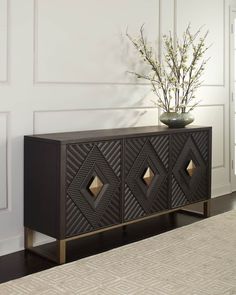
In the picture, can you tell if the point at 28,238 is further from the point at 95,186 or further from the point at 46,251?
the point at 95,186

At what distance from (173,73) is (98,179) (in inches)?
61.0

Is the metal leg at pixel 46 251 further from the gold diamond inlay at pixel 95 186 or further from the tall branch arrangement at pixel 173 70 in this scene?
the tall branch arrangement at pixel 173 70

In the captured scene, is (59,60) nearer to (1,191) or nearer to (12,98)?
(12,98)

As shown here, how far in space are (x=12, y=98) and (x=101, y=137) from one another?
0.66m

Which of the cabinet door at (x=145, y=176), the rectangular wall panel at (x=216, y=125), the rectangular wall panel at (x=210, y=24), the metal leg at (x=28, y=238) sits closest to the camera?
the metal leg at (x=28, y=238)

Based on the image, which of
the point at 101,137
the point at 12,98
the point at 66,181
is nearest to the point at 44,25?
the point at 12,98

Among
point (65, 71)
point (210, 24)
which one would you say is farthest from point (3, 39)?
point (210, 24)

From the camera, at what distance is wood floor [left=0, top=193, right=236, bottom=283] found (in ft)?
10.3

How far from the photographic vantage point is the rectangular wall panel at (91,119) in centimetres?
358

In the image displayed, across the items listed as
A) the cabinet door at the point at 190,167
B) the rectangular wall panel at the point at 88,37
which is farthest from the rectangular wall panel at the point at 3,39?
the cabinet door at the point at 190,167

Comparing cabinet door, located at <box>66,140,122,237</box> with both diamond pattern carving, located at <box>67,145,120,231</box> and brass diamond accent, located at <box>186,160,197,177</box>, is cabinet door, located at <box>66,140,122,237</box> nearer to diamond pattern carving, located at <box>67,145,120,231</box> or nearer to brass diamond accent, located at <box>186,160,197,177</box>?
diamond pattern carving, located at <box>67,145,120,231</box>

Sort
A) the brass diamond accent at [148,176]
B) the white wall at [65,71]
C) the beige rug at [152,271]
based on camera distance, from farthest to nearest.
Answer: the brass diamond accent at [148,176] → the white wall at [65,71] → the beige rug at [152,271]

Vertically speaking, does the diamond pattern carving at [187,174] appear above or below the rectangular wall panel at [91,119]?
below

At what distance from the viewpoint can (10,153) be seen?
3.37 meters
